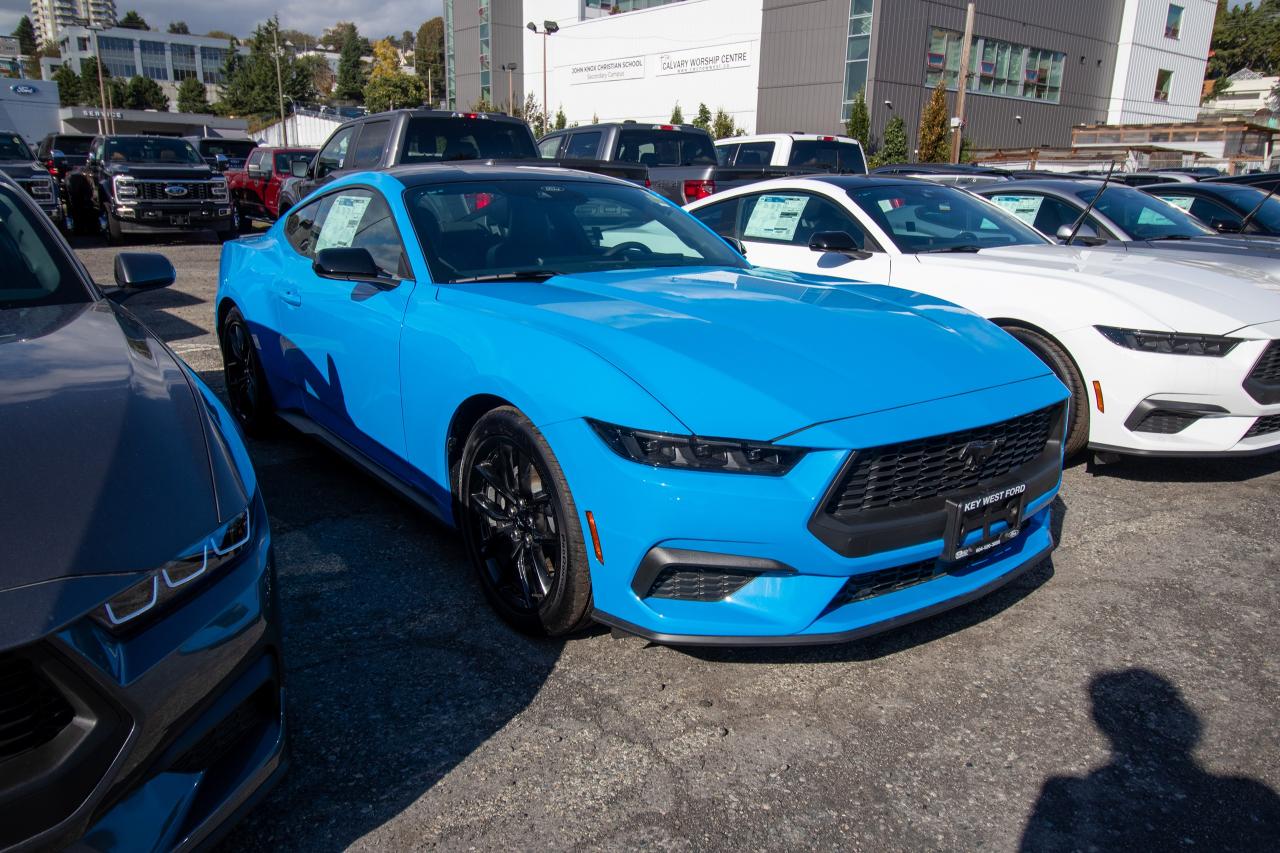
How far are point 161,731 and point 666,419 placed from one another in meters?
1.36

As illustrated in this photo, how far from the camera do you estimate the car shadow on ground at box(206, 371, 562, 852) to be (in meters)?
2.24

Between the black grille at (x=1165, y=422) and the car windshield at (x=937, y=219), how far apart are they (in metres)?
1.66

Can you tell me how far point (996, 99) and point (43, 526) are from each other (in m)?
44.4

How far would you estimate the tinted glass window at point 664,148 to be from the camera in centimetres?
1218

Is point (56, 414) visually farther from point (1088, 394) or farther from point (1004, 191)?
point (1004, 191)

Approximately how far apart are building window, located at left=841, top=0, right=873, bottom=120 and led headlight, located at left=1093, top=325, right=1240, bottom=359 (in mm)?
35052

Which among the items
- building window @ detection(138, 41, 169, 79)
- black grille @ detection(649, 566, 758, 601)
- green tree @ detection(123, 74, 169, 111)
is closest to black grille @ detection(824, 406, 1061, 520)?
black grille @ detection(649, 566, 758, 601)

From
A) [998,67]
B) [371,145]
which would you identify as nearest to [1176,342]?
[371,145]

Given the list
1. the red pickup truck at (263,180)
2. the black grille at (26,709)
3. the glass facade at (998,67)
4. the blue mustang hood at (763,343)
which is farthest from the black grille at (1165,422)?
the glass facade at (998,67)

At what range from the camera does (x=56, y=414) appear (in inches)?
79.1

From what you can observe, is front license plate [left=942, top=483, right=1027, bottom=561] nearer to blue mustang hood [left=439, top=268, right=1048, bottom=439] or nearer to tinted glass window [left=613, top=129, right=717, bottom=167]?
blue mustang hood [left=439, top=268, right=1048, bottom=439]

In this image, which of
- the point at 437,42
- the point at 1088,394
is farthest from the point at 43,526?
the point at 437,42

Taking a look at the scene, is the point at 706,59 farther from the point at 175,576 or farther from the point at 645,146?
the point at 175,576

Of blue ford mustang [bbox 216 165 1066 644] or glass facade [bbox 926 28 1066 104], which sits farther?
glass facade [bbox 926 28 1066 104]
